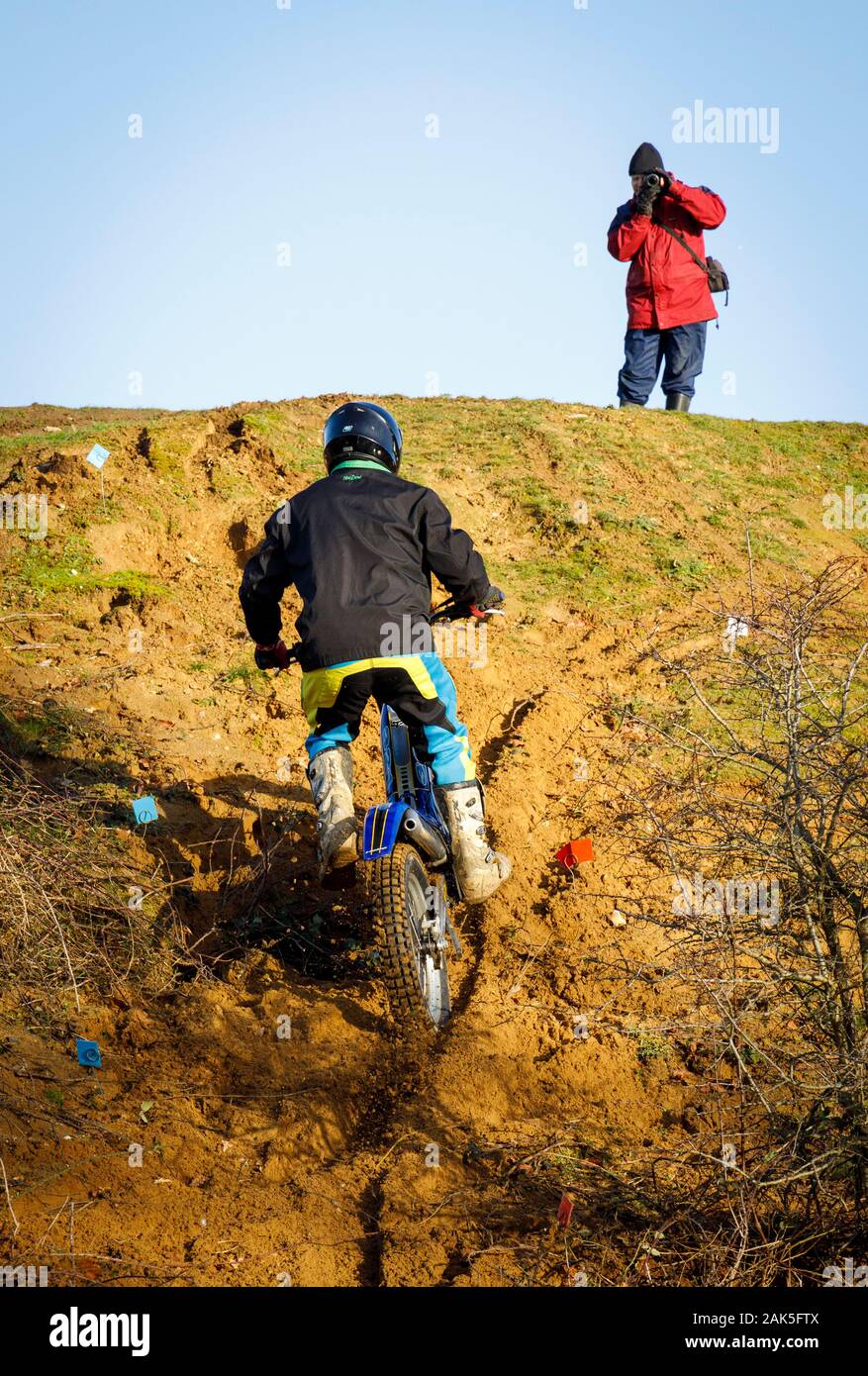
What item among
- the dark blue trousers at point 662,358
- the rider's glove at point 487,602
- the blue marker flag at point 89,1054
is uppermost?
the dark blue trousers at point 662,358

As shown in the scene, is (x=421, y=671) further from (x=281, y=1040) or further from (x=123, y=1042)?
(x=123, y=1042)

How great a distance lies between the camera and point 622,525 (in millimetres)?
10438

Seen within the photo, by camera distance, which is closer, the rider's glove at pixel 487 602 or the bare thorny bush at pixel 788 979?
the bare thorny bush at pixel 788 979

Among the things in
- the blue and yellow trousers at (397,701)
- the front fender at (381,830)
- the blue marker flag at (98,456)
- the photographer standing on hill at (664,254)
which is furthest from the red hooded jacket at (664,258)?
the front fender at (381,830)

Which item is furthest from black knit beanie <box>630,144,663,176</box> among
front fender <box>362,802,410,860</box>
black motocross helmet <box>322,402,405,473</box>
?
front fender <box>362,802,410,860</box>

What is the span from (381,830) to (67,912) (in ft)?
5.16

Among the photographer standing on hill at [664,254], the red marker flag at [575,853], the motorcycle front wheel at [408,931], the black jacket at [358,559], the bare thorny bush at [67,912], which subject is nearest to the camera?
the motorcycle front wheel at [408,931]

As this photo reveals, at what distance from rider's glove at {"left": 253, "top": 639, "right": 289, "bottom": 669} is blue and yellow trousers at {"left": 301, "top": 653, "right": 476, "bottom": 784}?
486mm

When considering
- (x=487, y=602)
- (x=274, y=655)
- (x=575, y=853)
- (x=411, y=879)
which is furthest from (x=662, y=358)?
(x=411, y=879)

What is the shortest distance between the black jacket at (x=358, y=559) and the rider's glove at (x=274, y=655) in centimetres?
33

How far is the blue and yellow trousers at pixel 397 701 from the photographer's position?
499cm

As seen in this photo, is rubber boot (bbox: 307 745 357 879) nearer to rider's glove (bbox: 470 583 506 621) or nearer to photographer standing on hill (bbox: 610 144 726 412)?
rider's glove (bbox: 470 583 506 621)

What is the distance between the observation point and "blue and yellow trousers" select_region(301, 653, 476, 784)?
197 inches

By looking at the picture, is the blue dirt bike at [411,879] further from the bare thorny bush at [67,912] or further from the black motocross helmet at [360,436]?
the bare thorny bush at [67,912]
